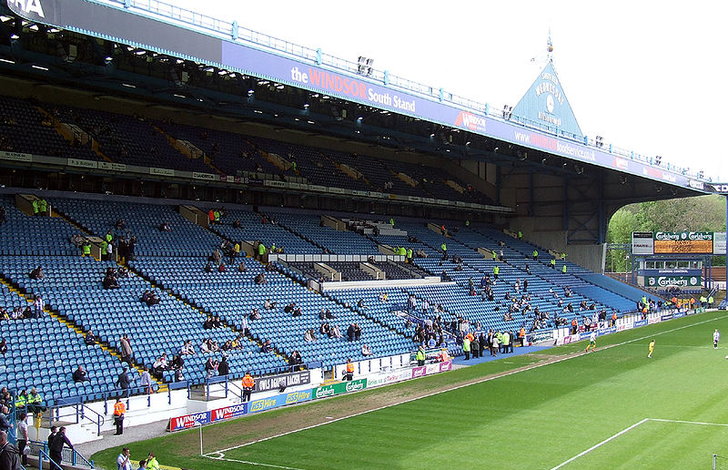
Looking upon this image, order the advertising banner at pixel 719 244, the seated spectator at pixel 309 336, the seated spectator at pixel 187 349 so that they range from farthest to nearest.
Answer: the advertising banner at pixel 719 244, the seated spectator at pixel 309 336, the seated spectator at pixel 187 349

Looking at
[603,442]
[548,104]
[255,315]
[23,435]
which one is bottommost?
[603,442]

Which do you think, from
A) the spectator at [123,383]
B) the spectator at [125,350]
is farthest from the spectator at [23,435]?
the spectator at [125,350]

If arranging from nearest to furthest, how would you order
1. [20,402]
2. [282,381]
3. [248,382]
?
[20,402] → [248,382] → [282,381]

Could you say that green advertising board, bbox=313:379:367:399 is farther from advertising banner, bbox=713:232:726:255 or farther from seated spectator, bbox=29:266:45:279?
advertising banner, bbox=713:232:726:255

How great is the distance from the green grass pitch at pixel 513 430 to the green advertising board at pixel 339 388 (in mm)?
579

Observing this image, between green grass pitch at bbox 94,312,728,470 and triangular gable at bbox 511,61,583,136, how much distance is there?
97.9 ft

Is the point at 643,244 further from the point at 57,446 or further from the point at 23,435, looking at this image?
the point at 57,446

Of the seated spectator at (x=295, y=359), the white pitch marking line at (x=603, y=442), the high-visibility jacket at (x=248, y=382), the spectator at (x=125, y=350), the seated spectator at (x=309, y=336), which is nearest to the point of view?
the white pitch marking line at (x=603, y=442)

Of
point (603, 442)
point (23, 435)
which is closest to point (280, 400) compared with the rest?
point (23, 435)

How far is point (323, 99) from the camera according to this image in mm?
39781

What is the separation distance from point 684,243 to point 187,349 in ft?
181

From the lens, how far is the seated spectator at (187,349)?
27234 mm

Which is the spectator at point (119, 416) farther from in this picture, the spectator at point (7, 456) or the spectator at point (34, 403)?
the spectator at point (7, 456)

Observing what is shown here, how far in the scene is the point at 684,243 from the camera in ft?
228
